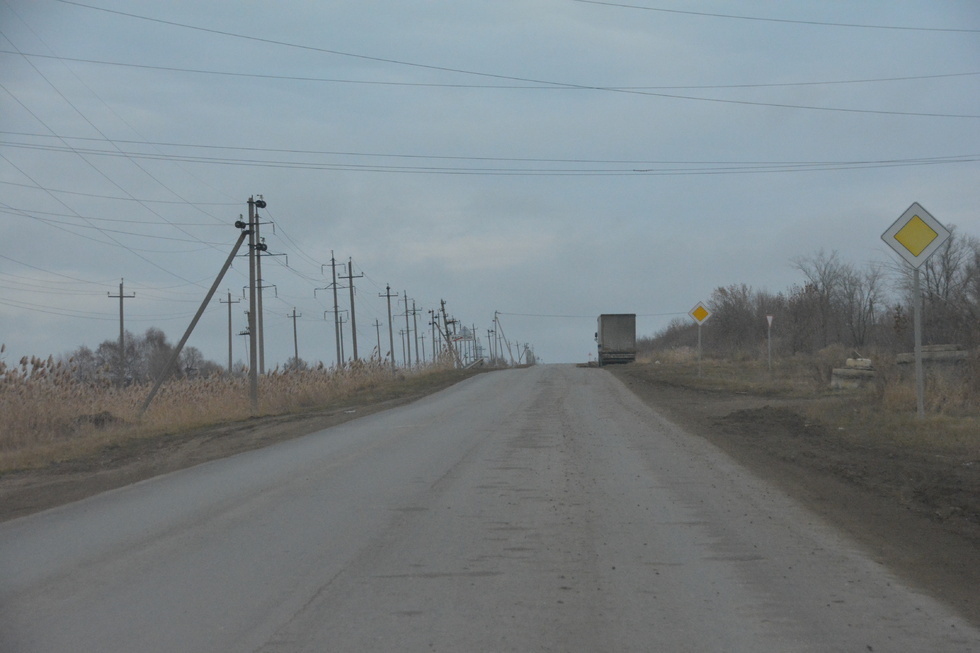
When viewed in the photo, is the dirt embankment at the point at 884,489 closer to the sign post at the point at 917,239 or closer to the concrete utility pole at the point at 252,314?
the sign post at the point at 917,239

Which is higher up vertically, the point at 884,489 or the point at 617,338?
the point at 617,338

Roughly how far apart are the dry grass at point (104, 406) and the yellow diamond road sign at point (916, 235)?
15613 mm

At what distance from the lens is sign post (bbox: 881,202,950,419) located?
1377 cm

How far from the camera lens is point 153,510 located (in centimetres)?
960

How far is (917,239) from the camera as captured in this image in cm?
1400

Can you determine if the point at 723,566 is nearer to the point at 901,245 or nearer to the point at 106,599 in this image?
the point at 106,599

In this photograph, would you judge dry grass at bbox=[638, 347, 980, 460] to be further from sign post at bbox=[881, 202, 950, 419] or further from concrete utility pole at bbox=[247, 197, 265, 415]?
concrete utility pole at bbox=[247, 197, 265, 415]

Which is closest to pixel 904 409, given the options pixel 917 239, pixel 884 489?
pixel 917 239

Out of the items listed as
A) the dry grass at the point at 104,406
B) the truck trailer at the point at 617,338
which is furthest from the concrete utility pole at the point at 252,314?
the truck trailer at the point at 617,338

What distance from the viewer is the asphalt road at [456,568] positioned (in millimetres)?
5223

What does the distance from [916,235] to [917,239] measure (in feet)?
0.24

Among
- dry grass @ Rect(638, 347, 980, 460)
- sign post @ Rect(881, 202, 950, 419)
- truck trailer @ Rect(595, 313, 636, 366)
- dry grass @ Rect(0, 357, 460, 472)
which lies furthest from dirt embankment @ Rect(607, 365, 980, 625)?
truck trailer @ Rect(595, 313, 636, 366)

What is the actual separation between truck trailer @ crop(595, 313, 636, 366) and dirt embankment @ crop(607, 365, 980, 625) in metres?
38.8

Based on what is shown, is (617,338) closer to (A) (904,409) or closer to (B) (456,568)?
(A) (904,409)
